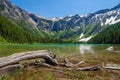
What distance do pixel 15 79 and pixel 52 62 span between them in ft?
22.9

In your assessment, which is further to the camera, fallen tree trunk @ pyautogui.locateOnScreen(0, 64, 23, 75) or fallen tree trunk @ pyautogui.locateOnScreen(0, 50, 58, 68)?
fallen tree trunk @ pyautogui.locateOnScreen(0, 50, 58, 68)

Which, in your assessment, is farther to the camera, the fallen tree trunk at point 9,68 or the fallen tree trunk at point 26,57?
the fallen tree trunk at point 26,57

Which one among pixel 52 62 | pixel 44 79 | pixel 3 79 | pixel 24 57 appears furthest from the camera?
pixel 52 62

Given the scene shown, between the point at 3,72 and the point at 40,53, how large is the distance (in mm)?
4832

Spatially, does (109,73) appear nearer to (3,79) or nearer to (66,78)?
(66,78)

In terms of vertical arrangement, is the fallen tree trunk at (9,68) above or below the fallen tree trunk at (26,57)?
below

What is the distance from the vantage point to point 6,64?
63.9ft

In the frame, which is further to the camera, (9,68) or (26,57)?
(26,57)

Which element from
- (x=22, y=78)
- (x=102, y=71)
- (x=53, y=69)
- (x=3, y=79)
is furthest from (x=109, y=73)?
(x=3, y=79)

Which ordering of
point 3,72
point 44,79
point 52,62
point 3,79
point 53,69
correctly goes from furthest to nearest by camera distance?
point 52,62 < point 53,69 < point 3,72 < point 44,79 < point 3,79

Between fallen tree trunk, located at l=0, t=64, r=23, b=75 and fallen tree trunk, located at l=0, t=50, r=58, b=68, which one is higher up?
fallen tree trunk, located at l=0, t=50, r=58, b=68

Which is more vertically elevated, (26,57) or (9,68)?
(26,57)

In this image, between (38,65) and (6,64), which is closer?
(6,64)

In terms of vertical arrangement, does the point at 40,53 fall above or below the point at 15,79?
above
